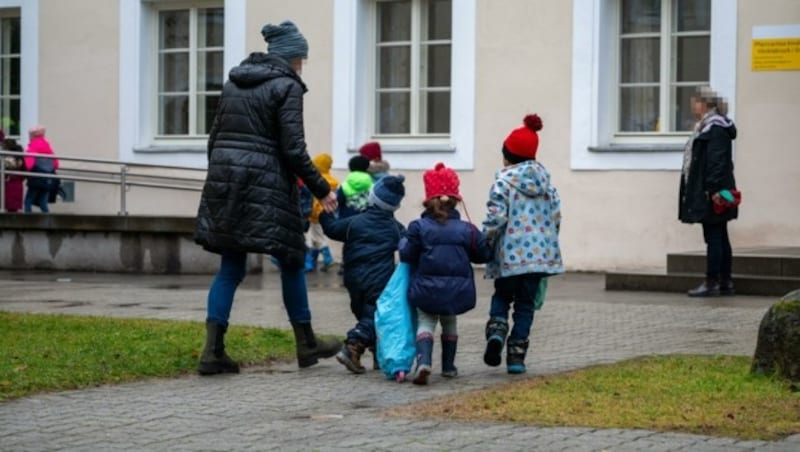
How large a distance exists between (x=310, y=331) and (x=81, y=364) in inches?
54.7

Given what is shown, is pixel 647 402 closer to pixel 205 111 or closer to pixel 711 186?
pixel 711 186

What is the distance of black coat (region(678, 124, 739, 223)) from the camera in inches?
634

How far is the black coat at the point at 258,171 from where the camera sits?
9.88 m

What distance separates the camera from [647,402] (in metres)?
8.42

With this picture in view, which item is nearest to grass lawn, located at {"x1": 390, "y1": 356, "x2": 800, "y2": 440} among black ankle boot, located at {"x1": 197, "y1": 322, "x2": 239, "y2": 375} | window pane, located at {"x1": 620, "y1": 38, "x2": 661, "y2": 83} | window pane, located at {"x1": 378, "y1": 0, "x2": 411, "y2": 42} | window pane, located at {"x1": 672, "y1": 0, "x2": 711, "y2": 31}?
black ankle boot, located at {"x1": 197, "y1": 322, "x2": 239, "y2": 375}

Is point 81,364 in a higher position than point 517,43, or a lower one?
lower

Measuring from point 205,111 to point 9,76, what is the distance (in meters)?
3.53

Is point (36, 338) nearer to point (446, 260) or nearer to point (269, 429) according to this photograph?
point (446, 260)

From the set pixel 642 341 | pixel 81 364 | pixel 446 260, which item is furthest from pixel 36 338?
pixel 642 341

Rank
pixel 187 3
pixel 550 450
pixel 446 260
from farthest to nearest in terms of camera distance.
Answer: pixel 187 3 → pixel 446 260 → pixel 550 450

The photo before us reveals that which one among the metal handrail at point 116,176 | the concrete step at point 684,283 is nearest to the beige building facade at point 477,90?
the metal handrail at point 116,176

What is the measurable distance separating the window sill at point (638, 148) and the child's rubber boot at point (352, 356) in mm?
10015

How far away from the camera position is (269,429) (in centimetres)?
773

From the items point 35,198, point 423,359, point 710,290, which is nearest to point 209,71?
Result: point 35,198
